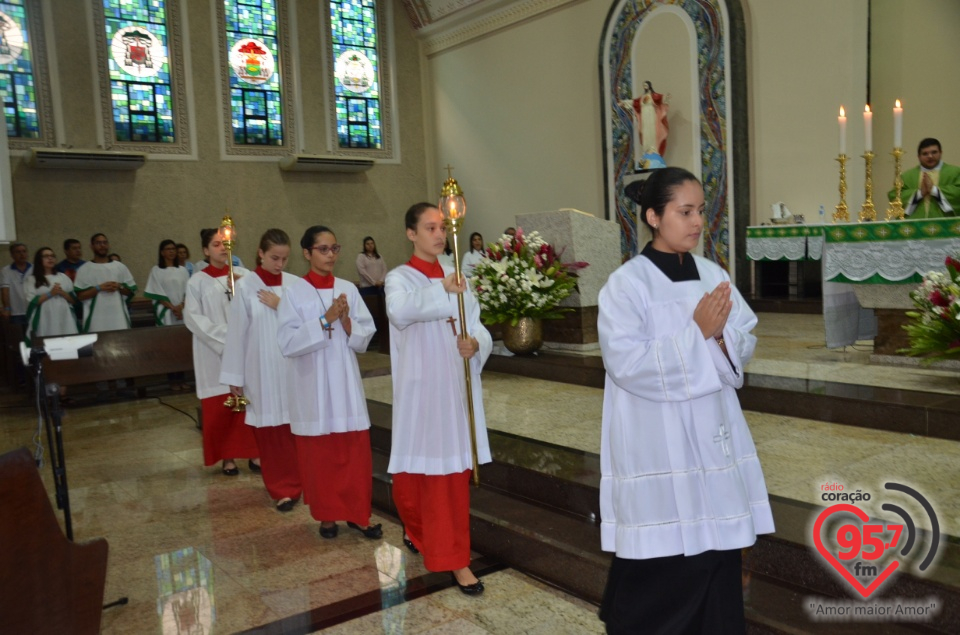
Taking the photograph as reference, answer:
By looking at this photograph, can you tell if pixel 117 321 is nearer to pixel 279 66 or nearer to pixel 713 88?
pixel 279 66

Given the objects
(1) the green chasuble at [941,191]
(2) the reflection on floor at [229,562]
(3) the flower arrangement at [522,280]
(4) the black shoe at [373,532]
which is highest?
(1) the green chasuble at [941,191]

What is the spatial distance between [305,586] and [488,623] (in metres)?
0.98

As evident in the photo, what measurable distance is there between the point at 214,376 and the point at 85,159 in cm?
869

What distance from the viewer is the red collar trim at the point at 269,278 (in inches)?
203

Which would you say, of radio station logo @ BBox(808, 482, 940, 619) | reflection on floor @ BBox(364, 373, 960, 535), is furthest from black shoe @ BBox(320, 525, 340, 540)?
radio station logo @ BBox(808, 482, 940, 619)

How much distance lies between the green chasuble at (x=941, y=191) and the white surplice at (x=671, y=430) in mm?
4586

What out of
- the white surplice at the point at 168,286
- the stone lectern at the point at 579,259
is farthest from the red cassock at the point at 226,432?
the white surplice at the point at 168,286

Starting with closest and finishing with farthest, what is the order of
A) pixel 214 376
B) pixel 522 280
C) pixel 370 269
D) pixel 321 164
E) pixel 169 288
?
pixel 214 376
pixel 522 280
pixel 169 288
pixel 370 269
pixel 321 164

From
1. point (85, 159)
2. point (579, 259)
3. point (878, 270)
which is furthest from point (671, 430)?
point (85, 159)

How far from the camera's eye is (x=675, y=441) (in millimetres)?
2412

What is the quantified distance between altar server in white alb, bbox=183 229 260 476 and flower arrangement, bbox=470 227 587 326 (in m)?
2.20

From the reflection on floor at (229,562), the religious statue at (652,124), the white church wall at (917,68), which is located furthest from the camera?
the religious statue at (652,124)

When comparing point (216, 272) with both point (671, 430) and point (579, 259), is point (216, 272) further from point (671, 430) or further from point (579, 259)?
point (671, 430)

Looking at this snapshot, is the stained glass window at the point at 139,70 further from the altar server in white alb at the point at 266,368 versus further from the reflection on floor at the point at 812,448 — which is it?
the reflection on floor at the point at 812,448
